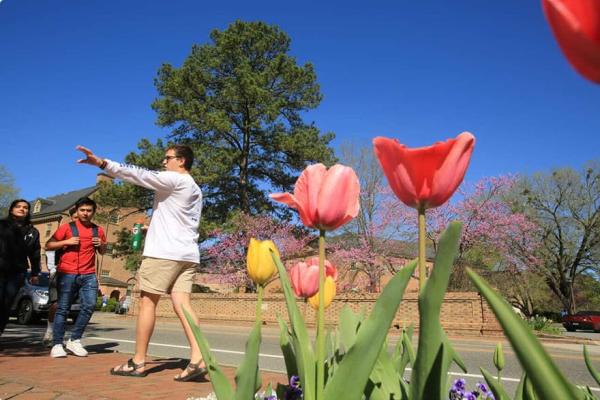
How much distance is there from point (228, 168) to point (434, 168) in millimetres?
20861

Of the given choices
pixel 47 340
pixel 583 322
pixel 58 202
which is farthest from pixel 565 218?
pixel 58 202

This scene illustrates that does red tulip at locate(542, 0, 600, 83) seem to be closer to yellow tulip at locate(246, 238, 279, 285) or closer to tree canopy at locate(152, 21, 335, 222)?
yellow tulip at locate(246, 238, 279, 285)

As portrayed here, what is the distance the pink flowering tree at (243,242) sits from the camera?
21547mm

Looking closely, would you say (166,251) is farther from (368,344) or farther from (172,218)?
(368,344)

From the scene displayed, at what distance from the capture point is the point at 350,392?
826 mm

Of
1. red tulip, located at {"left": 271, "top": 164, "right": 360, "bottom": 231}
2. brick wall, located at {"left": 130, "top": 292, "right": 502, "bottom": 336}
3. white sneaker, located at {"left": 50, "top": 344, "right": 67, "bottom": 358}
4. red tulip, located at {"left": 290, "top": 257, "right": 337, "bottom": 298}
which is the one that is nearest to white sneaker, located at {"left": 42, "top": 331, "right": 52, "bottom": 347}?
white sneaker, located at {"left": 50, "top": 344, "right": 67, "bottom": 358}

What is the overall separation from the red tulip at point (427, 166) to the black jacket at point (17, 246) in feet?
15.5

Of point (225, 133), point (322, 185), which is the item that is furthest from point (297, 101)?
point (322, 185)

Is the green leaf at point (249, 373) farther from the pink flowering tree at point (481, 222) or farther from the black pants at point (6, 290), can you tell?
the pink flowering tree at point (481, 222)

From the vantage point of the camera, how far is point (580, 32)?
37cm

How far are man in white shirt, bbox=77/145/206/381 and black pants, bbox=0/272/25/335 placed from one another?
1969 millimetres

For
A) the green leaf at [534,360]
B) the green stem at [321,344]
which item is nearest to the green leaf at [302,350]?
the green stem at [321,344]

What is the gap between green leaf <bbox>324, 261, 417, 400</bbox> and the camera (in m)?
0.77

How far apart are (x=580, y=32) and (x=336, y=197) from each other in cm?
79
